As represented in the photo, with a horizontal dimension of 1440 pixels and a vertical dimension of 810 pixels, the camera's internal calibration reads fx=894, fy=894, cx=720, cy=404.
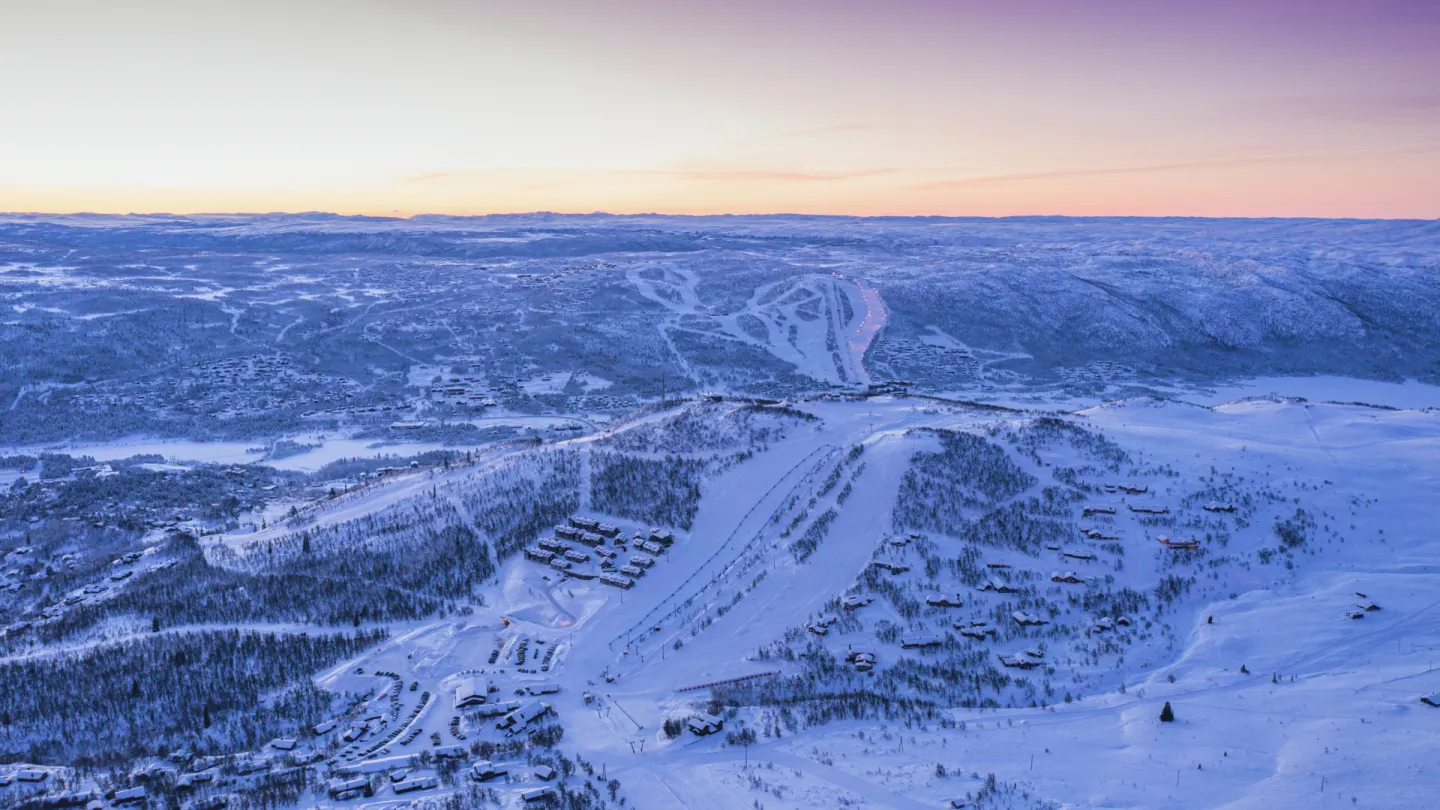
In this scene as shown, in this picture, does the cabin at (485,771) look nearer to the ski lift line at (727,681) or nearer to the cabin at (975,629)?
the ski lift line at (727,681)

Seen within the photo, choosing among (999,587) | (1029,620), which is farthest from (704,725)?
(999,587)

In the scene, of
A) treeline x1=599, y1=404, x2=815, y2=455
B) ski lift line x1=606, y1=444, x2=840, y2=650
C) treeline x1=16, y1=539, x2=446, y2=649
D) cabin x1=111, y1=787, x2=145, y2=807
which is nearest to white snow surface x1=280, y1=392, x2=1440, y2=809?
ski lift line x1=606, y1=444, x2=840, y2=650

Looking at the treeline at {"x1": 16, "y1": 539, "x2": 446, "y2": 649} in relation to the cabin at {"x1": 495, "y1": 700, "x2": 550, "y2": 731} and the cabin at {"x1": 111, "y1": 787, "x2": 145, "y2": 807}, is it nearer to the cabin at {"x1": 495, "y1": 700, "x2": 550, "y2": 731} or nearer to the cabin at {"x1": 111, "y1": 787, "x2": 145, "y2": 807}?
the cabin at {"x1": 495, "y1": 700, "x2": 550, "y2": 731}

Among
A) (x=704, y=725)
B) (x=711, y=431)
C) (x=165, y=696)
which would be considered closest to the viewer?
(x=704, y=725)

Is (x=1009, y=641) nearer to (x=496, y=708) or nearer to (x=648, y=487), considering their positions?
(x=496, y=708)

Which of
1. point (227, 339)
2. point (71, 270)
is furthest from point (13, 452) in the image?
point (71, 270)

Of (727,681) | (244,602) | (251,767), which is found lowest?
(244,602)

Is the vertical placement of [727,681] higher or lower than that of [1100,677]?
lower

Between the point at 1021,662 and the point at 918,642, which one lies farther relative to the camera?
the point at 918,642
